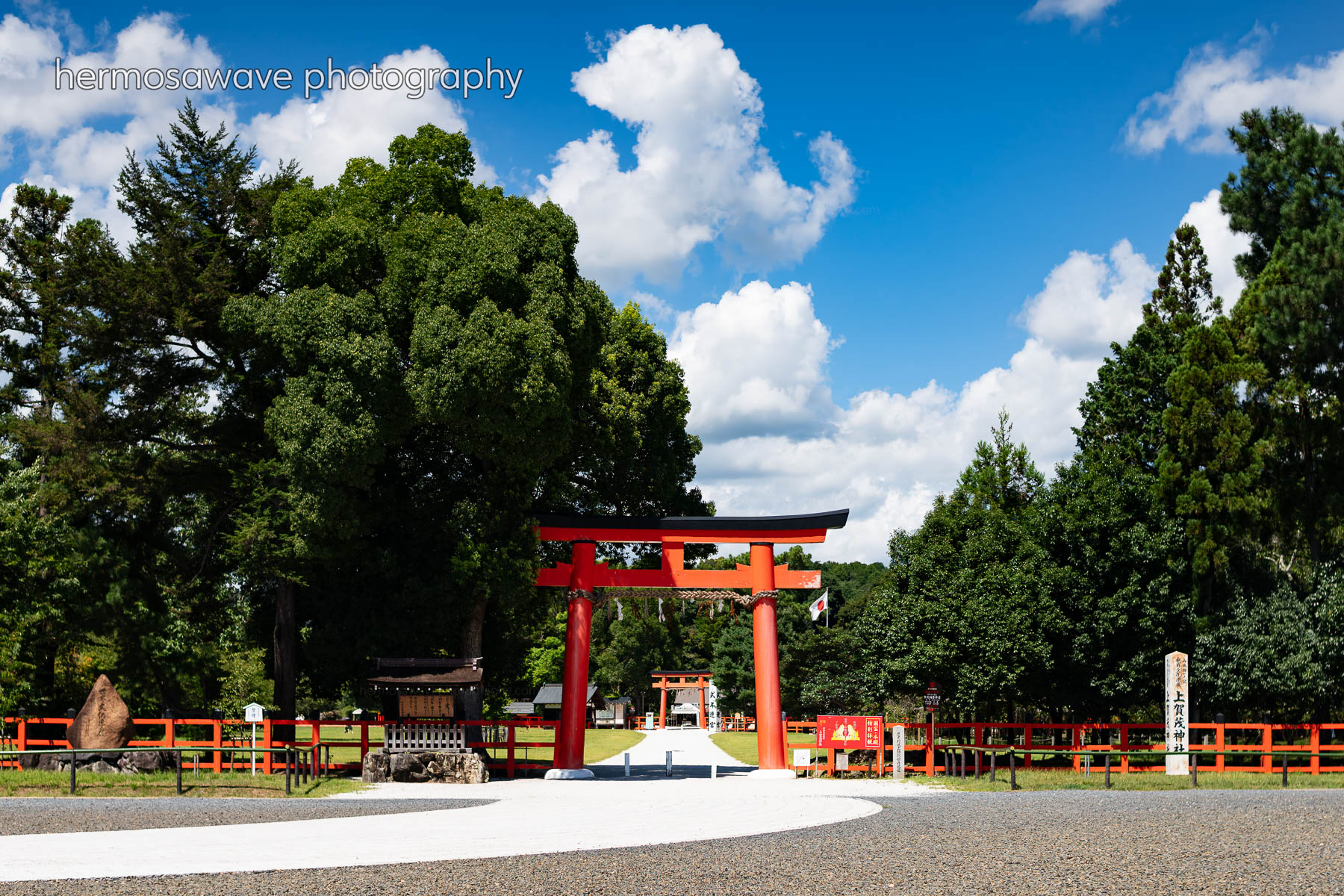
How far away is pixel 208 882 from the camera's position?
9250 millimetres

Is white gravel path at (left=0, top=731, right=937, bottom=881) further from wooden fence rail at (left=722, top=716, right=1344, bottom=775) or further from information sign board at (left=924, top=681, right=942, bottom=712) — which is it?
wooden fence rail at (left=722, top=716, right=1344, bottom=775)

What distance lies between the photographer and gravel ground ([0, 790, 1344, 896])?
8.98 meters

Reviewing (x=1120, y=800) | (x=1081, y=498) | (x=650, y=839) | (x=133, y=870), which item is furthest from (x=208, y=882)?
(x=1081, y=498)

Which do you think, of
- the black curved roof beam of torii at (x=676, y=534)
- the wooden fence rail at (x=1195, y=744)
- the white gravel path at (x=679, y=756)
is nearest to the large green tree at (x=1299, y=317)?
the wooden fence rail at (x=1195, y=744)

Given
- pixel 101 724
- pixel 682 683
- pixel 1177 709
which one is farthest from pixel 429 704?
pixel 682 683

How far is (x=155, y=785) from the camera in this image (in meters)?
19.8

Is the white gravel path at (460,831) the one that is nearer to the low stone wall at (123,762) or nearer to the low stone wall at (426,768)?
the low stone wall at (426,768)

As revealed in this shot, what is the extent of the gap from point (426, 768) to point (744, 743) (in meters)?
23.5

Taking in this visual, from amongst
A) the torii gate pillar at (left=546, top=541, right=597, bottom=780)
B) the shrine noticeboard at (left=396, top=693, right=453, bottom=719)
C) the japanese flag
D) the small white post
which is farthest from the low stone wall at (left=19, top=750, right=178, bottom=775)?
the japanese flag

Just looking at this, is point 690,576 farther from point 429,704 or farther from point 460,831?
point 460,831

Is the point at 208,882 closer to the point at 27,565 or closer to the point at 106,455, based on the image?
the point at 106,455

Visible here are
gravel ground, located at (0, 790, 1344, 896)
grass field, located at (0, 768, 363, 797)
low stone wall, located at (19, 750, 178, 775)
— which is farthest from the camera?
low stone wall, located at (19, 750, 178, 775)

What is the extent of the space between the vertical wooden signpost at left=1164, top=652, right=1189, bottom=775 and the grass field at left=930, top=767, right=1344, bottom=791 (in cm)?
46

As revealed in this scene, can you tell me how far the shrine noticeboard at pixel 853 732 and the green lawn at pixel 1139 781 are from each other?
3.86 feet
